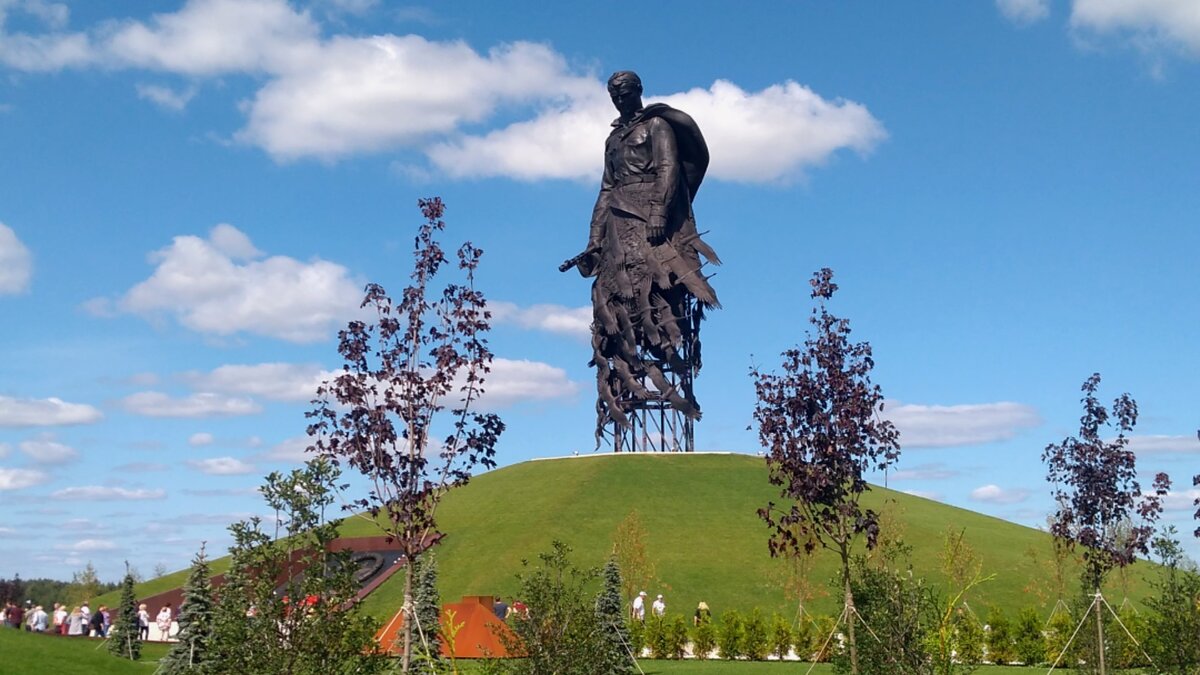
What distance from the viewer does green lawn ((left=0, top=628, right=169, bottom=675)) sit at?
84.2ft

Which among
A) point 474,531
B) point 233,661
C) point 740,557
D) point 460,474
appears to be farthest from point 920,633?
point 474,531

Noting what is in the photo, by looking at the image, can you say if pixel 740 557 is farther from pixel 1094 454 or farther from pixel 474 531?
pixel 1094 454

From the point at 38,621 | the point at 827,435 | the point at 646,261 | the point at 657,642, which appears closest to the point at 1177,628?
the point at 827,435

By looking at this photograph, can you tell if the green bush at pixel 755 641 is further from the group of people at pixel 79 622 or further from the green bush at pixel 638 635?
the group of people at pixel 79 622

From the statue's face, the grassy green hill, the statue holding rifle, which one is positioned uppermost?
the statue's face

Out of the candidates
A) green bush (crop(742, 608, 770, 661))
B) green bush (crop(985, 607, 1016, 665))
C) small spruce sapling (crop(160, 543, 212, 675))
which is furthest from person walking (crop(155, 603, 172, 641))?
green bush (crop(985, 607, 1016, 665))

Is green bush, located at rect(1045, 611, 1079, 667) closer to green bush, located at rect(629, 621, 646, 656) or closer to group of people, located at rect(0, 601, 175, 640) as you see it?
green bush, located at rect(629, 621, 646, 656)

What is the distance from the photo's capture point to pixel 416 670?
20.1 meters

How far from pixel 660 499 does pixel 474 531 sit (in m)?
10.8

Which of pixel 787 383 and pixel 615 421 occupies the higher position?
pixel 615 421

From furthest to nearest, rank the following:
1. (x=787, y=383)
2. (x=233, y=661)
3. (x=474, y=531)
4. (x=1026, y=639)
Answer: (x=474, y=531) → (x=1026, y=639) → (x=787, y=383) → (x=233, y=661)

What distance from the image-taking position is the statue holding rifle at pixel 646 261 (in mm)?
67125

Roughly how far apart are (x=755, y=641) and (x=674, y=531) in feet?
70.2

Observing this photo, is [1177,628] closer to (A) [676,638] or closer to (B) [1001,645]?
(B) [1001,645]
